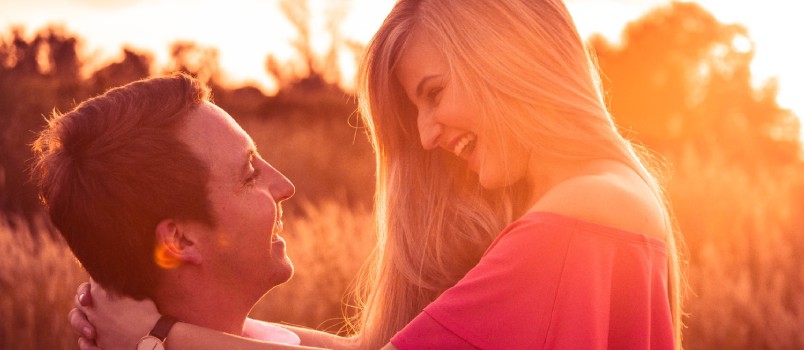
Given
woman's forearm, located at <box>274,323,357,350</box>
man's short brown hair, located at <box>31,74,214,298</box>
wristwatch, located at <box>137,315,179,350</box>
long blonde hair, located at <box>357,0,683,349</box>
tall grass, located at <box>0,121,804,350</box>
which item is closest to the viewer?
wristwatch, located at <box>137,315,179,350</box>

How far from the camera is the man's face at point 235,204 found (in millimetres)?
3184

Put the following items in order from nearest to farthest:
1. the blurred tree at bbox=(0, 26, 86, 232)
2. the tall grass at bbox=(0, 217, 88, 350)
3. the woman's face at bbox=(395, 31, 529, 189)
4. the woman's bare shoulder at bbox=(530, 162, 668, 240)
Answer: the woman's bare shoulder at bbox=(530, 162, 668, 240) < the woman's face at bbox=(395, 31, 529, 189) < the tall grass at bbox=(0, 217, 88, 350) < the blurred tree at bbox=(0, 26, 86, 232)

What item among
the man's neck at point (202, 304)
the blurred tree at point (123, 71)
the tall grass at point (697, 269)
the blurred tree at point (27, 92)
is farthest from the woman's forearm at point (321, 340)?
the blurred tree at point (123, 71)

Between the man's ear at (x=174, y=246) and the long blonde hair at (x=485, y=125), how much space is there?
3.54 feet

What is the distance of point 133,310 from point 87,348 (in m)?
0.25

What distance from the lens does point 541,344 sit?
8.71 ft

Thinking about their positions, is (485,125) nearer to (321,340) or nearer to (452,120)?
(452,120)

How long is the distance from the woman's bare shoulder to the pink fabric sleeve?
39mm

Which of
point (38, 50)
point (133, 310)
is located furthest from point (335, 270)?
point (38, 50)

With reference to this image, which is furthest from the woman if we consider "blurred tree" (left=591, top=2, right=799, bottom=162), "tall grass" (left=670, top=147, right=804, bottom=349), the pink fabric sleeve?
"blurred tree" (left=591, top=2, right=799, bottom=162)

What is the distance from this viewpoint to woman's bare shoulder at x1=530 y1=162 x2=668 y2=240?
2.78 m

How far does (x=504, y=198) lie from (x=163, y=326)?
1.71 meters

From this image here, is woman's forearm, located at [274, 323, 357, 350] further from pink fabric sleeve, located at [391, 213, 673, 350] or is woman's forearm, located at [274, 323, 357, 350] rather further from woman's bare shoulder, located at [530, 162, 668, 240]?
woman's bare shoulder, located at [530, 162, 668, 240]

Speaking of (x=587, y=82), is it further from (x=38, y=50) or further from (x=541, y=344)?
(x=38, y=50)
